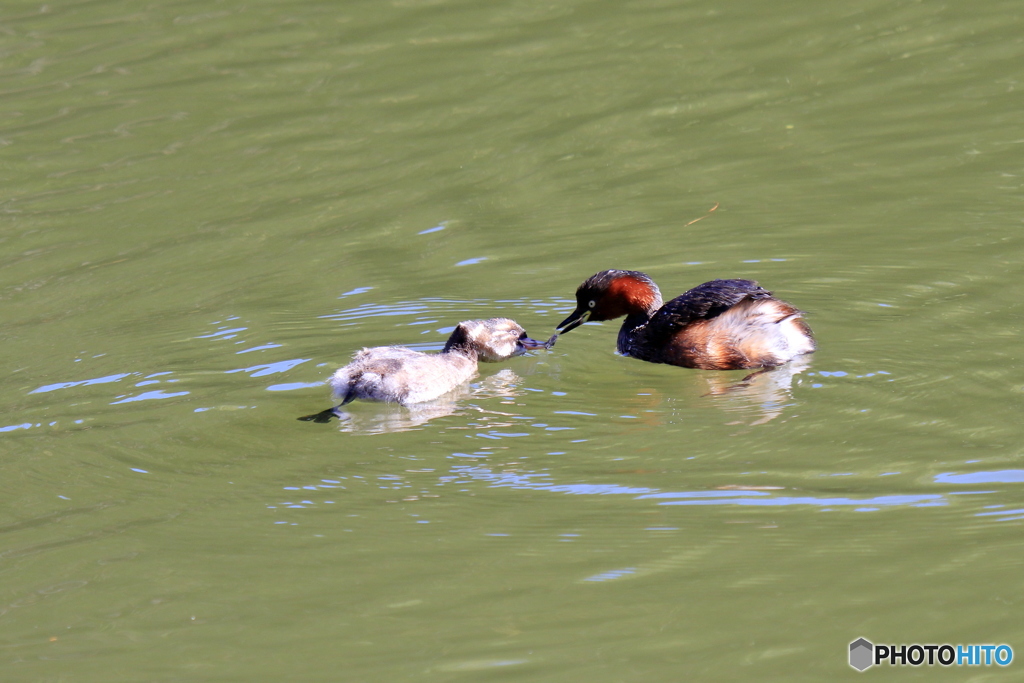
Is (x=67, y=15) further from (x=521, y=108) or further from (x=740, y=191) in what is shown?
(x=740, y=191)

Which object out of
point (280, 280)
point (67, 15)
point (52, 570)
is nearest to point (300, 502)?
point (52, 570)

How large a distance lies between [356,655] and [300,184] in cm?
650

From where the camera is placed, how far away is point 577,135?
34.5 ft

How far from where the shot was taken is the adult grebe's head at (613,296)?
741 cm

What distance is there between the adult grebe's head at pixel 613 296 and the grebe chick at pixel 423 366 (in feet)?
1.14

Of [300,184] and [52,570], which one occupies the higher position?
[300,184]

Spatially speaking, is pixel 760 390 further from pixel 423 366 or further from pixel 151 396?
pixel 151 396

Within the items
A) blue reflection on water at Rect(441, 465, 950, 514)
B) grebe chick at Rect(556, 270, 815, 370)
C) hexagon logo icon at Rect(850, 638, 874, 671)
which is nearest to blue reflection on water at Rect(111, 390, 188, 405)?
blue reflection on water at Rect(441, 465, 950, 514)

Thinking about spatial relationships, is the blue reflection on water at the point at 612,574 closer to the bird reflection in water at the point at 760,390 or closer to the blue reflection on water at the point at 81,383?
the bird reflection in water at the point at 760,390

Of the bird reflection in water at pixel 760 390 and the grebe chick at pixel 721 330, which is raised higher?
the grebe chick at pixel 721 330

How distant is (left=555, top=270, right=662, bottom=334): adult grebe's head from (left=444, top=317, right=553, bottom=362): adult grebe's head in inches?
11.0

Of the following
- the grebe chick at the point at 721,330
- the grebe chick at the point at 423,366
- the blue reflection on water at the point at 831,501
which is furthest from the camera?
the grebe chick at the point at 721,330

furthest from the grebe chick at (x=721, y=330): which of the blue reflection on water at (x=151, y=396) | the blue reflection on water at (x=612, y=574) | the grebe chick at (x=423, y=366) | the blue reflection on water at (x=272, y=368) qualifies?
the blue reflection on water at (x=612, y=574)

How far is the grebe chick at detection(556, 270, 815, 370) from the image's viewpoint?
6.69 meters
